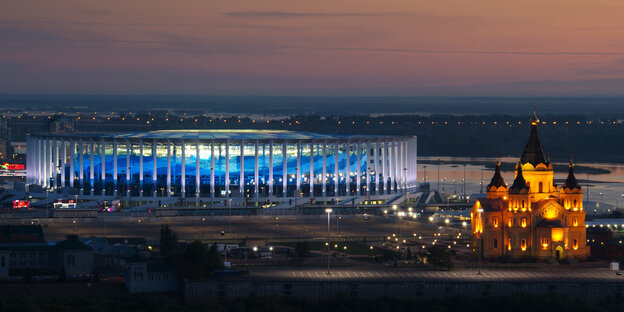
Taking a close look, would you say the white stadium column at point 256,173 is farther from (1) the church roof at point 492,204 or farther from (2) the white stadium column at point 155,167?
(1) the church roof at point 492,204

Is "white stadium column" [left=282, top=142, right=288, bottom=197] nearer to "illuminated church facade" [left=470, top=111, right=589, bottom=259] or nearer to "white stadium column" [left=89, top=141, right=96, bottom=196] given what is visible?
"white stadium column" [left=89, top=141, right=96, bottom=196]

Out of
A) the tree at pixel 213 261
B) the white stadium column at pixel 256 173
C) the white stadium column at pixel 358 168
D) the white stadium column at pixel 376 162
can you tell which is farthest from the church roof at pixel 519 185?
the white stadium column at pixel 376 162

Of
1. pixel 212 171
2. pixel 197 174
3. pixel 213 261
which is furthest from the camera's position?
pixel 197 174

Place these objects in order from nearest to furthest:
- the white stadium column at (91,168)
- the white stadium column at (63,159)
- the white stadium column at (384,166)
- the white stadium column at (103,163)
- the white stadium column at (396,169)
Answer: the white stadium column at (103,163)
the white stadium column at (91,168)
the white stadium column at (63,159)
the white stadium column at (384,166)
the white stadium column at (396,169)

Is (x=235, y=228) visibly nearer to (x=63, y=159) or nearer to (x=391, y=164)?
(x=63, y=159)

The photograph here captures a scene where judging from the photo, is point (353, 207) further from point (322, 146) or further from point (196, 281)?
point (196, 281)

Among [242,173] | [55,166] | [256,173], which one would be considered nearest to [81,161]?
[55,166]
